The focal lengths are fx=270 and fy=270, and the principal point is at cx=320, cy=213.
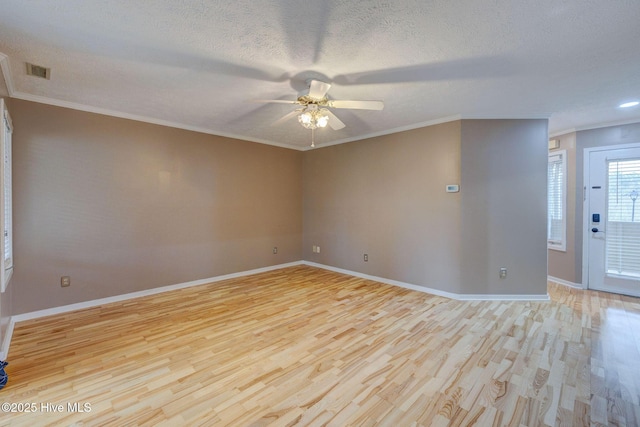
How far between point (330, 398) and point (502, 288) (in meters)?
3.17

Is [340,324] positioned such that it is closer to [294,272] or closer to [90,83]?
[294,272]

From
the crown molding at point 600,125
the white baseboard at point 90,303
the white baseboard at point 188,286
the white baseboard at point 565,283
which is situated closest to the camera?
the white baseboard at point 90,303

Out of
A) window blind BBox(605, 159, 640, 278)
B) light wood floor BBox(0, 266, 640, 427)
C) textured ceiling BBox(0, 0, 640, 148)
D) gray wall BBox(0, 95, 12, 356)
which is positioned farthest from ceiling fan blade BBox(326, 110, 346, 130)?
window blind BBox(605, 159, 640, 278)

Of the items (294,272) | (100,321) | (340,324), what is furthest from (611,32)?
(100,321)

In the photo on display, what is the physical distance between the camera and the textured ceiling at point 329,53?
5.64ft

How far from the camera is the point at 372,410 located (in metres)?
1.76

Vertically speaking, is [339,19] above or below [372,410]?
above

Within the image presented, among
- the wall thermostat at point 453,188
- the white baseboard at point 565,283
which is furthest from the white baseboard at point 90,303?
the white baseboard at point 565,283

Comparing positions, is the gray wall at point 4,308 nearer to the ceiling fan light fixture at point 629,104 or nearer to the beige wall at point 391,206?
the beige wall at point 391,206

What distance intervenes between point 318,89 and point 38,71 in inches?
103

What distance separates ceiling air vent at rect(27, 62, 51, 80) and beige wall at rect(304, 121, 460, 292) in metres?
4.03

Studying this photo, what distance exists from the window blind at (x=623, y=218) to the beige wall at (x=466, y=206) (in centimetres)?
127

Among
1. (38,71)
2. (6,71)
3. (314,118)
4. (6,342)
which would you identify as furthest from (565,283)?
(6,71)

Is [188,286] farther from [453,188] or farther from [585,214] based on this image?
[585,214]
